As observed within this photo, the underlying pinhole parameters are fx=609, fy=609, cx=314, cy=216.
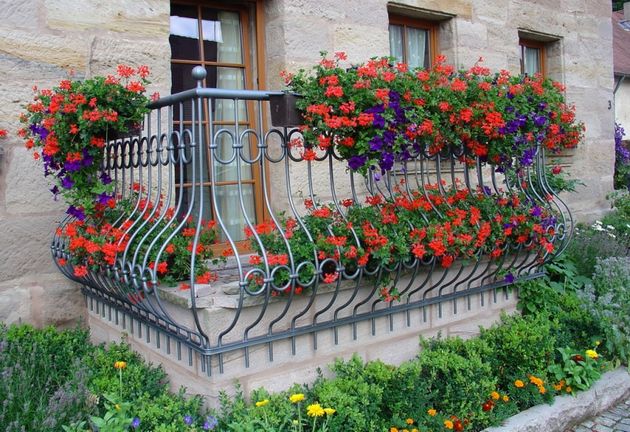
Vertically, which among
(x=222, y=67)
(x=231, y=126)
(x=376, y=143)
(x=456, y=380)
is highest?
(x=222, y=67)

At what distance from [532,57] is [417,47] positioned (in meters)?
1.82

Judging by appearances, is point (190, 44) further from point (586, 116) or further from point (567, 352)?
point (586, 116)

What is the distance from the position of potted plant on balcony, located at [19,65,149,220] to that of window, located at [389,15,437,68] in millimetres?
2698

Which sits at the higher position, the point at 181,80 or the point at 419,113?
the point at 181,80

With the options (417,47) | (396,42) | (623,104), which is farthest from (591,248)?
(623,104)

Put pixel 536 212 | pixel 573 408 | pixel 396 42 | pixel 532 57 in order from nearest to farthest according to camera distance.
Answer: pixel 573 408
pixel 536 212
pixel 396 42
pixel 532 57

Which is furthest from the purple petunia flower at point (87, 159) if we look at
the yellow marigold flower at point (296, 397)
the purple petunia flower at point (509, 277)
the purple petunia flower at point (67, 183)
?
the purple petunia flower at point (509, 277)

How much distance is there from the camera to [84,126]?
2.80m

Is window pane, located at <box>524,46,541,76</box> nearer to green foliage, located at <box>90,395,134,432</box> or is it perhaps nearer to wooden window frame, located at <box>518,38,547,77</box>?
wooden window frame, located at <box>518,38,547,77</box>

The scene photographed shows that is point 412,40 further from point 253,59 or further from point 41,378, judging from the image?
point 41,378

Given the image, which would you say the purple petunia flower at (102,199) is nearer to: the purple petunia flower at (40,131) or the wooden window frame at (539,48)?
the purple petunia flower at (40,131)

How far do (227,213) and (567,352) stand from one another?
90.2 inches

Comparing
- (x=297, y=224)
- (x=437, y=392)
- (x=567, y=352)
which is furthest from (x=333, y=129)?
(x=567, y=352)

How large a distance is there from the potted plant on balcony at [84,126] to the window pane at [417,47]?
2.84m
